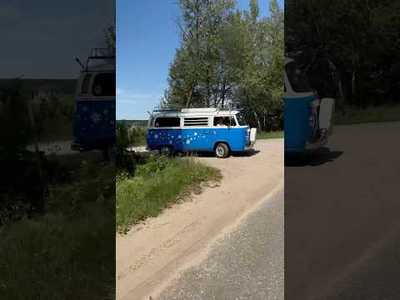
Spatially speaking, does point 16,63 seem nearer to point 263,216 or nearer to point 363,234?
point 263,216

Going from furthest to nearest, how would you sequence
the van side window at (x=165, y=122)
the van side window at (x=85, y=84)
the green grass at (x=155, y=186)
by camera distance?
the van side window at (x=165, y=122) < the green grass at (x=155, y=186) < the van side window at (x=85, y=84)

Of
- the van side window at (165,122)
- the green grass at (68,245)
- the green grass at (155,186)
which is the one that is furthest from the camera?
the van side window at (165,122)

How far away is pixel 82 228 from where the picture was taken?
232cm

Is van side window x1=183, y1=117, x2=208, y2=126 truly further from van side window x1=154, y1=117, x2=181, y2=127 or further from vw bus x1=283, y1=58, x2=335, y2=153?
vw bus x1=283, y1=58, x2=335, y2=153

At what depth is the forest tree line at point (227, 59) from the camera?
2.55 metres

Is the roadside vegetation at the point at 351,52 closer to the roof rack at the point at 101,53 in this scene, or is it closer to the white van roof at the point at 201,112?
the white van roof at the point at 201,112

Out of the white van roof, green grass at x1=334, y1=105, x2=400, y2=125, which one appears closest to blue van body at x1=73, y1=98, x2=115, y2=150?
the white van roof

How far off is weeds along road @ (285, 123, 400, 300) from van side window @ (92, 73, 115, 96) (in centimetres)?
88

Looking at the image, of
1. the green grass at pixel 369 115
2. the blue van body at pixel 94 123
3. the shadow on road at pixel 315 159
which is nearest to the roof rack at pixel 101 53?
the blue van body at pixel 94 123

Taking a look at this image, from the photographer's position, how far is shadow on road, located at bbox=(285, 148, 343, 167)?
2.36 metres

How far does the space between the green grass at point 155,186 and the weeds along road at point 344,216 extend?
0.48m

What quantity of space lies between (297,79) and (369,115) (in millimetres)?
390

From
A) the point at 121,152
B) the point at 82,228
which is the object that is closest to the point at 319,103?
the point at 121,152

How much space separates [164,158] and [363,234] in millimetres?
996
